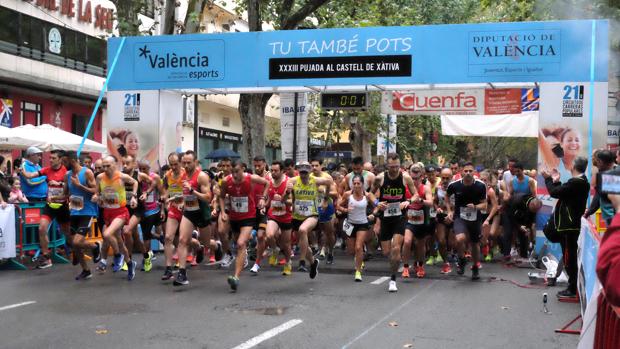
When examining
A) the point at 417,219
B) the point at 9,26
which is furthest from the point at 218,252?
the point at 9,26

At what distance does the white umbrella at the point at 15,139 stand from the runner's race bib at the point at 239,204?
8.21 meters

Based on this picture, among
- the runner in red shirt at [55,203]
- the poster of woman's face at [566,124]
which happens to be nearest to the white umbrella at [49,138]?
the runner in red shirt at [55,203]

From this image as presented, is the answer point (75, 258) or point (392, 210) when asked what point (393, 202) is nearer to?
point (392, 210)

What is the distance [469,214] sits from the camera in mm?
11727

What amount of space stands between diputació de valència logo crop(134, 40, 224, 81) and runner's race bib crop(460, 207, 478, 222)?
5.50 metres

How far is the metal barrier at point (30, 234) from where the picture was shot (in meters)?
12.8

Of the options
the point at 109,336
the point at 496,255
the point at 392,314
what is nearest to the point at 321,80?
the point at 496,255

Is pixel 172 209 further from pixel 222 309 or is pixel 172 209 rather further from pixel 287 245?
pixel 222 309

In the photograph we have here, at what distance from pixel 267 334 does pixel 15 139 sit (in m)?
11.8

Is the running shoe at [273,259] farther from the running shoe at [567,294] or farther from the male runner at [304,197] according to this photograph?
the running shoe at [567,294]

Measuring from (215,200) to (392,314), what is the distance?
5.24 meters

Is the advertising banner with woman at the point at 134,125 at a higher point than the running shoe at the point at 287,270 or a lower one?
higher

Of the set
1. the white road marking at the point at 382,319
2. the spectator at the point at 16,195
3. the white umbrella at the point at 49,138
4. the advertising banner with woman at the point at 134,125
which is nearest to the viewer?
the white road marking at the point at 382,319

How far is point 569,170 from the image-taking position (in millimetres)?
12586
